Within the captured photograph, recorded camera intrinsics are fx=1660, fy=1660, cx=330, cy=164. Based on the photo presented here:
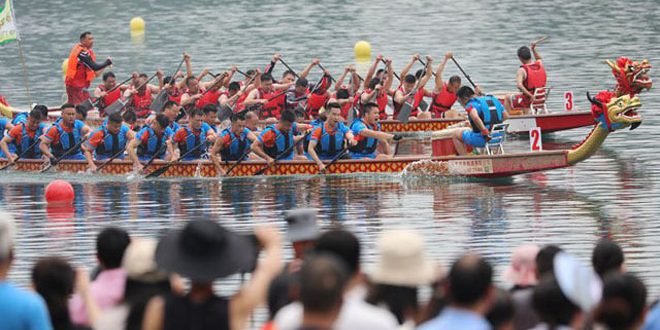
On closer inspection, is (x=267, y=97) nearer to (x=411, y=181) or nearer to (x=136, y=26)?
(x=411, y=181)

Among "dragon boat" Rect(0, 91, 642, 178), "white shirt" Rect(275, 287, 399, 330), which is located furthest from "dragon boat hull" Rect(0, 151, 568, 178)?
"white shirt" Rect(275, 287, 399, 330)

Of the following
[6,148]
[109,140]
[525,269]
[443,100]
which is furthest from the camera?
[443,100]

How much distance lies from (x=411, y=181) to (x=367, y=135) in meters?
0.78

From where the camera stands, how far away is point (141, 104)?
27078 millimetres

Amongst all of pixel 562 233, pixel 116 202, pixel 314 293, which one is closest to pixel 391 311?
pixel 314 293

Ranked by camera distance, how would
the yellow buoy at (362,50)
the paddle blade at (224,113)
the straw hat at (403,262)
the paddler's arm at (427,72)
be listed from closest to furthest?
the straw hat at (403,262) < the paddle blade at (224,113) < the paddler's arm at (427,72) < the yellow buoy at (362,50)

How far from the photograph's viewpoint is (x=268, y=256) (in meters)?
7.09

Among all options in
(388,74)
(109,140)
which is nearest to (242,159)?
(109,140)

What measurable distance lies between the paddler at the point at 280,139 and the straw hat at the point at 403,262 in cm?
1392

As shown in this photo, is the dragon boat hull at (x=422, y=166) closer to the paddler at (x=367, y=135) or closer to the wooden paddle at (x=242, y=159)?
the wooden paddle at (x=242, y=159)

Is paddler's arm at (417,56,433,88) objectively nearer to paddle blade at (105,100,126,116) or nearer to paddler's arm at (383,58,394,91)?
paddler's arm at (383,58,394,91)

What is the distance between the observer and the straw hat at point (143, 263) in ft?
24.1

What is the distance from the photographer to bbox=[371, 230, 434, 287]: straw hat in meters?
7.12

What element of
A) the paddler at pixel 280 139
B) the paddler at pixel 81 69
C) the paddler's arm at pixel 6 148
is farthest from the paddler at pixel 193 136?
the paddler at pixel 81 69
